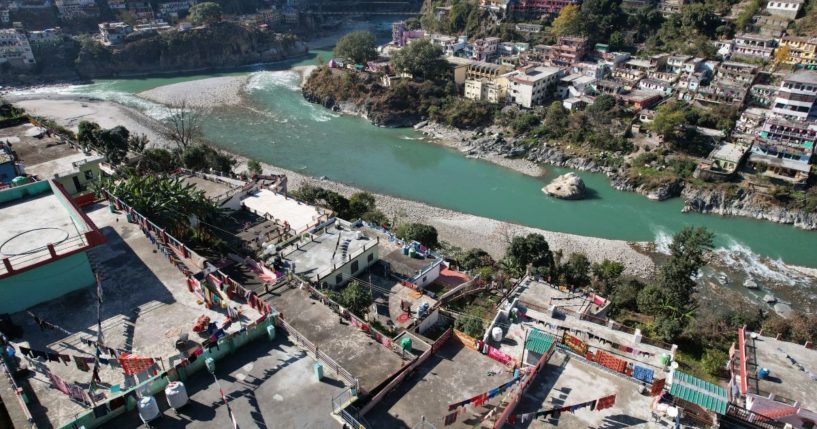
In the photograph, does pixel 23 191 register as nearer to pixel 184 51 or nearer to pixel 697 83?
pixel 697 83

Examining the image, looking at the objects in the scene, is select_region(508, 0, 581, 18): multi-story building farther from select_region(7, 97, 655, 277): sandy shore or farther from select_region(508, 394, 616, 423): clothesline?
select_region(508, 394, 616, 423): clothesline

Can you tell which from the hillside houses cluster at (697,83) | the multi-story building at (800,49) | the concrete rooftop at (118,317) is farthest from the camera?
the multi-story building at (800,49)

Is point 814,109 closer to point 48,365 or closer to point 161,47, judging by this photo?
point 48,365

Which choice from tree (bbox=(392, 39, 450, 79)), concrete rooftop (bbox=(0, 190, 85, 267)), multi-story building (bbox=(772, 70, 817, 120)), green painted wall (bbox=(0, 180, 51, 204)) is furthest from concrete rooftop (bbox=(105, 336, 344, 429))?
tree (bbox=(392, 39, 450, 79))

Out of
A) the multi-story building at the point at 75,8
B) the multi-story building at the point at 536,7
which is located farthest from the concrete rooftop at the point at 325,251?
the multi-story building at the point at 75,8

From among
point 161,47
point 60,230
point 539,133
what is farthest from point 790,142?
point 161,47

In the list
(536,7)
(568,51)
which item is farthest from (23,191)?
(536,7)

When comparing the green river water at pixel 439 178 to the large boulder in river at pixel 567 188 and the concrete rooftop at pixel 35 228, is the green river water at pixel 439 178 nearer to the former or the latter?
the large boulder in river at pixel 567 188
